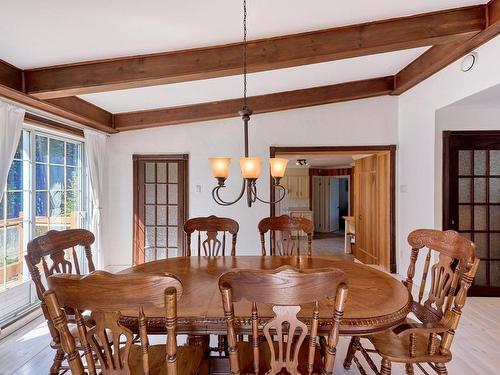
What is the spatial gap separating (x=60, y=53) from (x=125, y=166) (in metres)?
2.47

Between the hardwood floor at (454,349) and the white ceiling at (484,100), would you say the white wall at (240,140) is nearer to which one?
the white ceiling at (484,100)

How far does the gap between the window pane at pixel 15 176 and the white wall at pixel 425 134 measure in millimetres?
4730

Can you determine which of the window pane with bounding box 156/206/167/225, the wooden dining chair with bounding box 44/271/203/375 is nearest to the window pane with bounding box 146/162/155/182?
the window pane with bounding box 156/206/167/225

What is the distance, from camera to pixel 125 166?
495cm

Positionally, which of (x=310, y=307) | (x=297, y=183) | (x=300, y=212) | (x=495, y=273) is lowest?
(x=495, y=273)

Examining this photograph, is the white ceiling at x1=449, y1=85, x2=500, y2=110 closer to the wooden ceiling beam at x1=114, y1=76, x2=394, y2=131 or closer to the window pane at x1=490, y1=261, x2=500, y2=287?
the wooden ceiling beam at x1=114, y1=76, x2=394, y2=131

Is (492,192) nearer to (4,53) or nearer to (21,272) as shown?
(4,53)

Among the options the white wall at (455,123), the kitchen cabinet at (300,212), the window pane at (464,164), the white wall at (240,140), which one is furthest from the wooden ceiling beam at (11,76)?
the kitchen cabinet at (300,212)

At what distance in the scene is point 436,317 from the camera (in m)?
2.07

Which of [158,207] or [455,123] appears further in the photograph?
[158,207]

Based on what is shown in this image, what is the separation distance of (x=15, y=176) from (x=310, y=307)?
3.35 metres

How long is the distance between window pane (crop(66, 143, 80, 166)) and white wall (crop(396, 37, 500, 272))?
4694mm

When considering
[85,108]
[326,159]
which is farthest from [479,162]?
[85,108]

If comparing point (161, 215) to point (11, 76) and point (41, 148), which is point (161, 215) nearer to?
point (41, 148)
